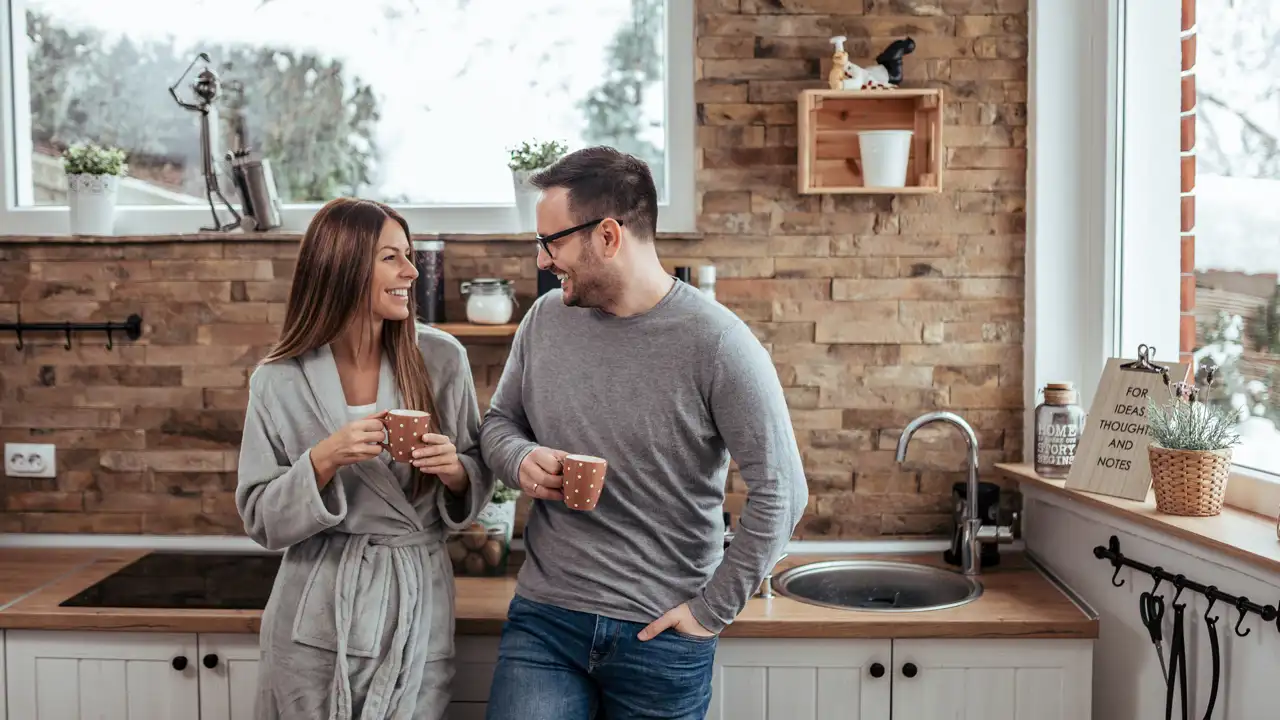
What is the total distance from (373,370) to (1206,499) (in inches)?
62.5

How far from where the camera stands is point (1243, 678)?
1.79m

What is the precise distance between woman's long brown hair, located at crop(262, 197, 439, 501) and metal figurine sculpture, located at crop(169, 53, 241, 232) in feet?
2.90

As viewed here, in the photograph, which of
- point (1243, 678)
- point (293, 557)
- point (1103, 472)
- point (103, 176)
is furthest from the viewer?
point (103, 176)

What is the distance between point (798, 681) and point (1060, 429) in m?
0.88

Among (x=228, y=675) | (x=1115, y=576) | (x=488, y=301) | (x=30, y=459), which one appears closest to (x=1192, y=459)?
(x=1115, y=576)

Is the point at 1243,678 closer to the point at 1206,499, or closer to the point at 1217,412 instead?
the point at 1206,499

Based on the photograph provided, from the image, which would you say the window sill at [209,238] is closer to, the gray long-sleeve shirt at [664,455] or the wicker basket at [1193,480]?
the gray long-sleeve shirt at [664,455]

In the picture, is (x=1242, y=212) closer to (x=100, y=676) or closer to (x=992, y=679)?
(x=992, y=679)

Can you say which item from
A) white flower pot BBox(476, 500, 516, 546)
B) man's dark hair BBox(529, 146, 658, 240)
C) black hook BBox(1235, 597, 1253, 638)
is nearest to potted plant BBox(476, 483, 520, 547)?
white flower pot BBox(476, 500, 516, 546)

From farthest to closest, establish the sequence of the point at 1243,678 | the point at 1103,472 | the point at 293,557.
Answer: the point at 1103,472 < the point at 293,557 < the point at 1243,678

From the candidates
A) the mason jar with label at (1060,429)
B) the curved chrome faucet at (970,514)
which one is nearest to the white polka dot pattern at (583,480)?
the curved chrome faucet at (970,514)

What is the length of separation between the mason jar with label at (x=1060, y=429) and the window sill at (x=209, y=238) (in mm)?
940

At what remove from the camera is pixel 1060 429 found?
2.50 metres

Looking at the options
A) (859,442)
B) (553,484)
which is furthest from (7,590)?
(859,442)
